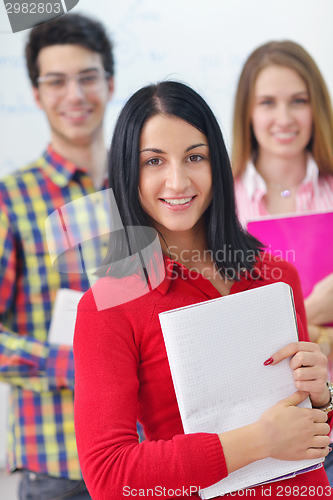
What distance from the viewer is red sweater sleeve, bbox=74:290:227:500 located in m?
0.56

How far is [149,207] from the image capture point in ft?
2.36

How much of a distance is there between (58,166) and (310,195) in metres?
0.74

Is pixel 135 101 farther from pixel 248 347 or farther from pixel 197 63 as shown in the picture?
pixel 197 63

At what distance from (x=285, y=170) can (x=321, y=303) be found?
0.46 meters

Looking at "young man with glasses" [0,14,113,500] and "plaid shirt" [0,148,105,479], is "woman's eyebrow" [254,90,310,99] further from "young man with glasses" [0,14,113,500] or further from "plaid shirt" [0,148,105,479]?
"plaid shirt" [0,148,105,479]

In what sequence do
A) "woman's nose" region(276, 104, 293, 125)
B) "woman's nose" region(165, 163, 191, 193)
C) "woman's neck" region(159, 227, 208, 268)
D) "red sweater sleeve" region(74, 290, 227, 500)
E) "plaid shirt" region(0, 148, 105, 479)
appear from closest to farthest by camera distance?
"red sweater sleeve" region(74, 290, 227, 500)
"woman's nose" region(165, 163, 191, 193)
"woman's neck" region(159, 227, 208, 268)
"plaid shirt" region(0, 148, 105, 479)
"woman's nose" region(276, 104, 293, 125)

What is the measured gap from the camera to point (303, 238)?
1.14 m

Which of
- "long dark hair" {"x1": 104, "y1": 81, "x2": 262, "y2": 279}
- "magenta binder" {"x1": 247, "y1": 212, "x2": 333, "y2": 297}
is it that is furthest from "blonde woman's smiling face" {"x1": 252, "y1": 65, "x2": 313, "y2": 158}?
"long dark hair" {"x1": 104, "y1": 81, "x2": 262, "y2": 279}

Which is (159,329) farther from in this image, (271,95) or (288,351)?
(271,95)

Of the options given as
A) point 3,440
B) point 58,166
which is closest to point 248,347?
point 58,166

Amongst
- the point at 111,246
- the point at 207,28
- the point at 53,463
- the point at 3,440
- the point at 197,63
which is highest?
the point at 207,28

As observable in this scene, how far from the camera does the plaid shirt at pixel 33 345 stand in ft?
3.59

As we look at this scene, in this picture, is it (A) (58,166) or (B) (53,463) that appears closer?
(B) (53,463)

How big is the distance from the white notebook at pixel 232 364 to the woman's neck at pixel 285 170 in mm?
828
